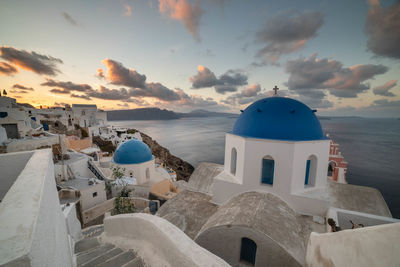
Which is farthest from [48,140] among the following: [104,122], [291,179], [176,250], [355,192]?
[104,122]

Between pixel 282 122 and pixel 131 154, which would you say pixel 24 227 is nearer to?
pixel 282 122

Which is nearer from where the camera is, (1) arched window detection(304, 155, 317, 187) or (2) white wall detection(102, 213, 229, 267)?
(2) white wall detection(102, 213, 229, 267)

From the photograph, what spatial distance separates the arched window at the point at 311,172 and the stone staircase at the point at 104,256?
757 centimetres

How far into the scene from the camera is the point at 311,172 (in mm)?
7273

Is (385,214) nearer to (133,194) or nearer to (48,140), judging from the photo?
(133,194)

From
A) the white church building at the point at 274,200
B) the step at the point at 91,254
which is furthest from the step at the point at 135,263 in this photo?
the white church building at the point at 274,200

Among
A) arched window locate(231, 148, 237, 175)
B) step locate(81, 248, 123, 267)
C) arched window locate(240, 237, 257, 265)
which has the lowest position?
arched window locate(240, 237, 257, 265)

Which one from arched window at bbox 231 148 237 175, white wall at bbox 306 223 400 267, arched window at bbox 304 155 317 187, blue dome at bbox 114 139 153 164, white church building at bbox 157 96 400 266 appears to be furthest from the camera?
blue dome at bbox 114 139 153 164

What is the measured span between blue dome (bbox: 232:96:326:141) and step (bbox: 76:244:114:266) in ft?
20.8

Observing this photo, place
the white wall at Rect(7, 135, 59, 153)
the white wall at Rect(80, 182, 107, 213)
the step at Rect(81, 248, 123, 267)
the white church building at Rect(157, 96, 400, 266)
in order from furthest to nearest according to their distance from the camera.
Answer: the white wall at Rect(7, 135, 59, 153) → the white wall at Rect(80, 182, 107, 213) → the white church building at Rect(157, 96, 400, 266) → the step at Rect(81, 248, 123, 267)

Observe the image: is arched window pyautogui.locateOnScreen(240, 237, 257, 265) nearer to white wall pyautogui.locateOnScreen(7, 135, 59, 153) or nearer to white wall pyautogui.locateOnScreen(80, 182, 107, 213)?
white wall pyautogui.locateOnScreen(80, 182, 107, 213)

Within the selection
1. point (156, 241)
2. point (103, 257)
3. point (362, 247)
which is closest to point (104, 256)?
point (103, 257)

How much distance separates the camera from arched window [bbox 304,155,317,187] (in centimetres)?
715

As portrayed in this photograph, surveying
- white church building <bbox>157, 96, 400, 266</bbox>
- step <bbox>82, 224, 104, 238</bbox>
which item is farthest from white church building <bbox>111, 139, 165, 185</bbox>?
white church building <bbox>157, 96, 400, 266</bbox>
